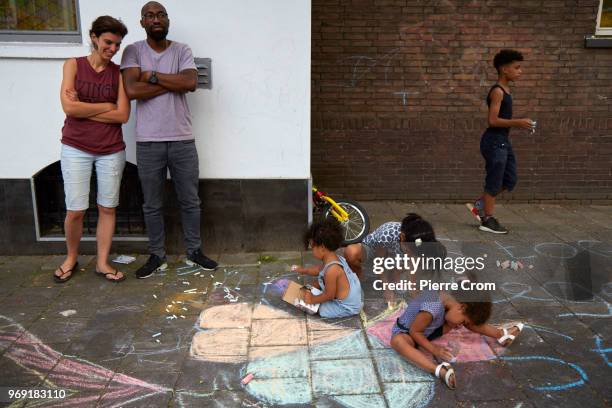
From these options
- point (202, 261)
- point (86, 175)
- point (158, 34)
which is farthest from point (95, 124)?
point (202, 261)

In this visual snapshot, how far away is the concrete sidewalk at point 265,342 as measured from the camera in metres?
3.02

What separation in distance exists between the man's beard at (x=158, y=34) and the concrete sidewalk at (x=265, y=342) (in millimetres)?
1923

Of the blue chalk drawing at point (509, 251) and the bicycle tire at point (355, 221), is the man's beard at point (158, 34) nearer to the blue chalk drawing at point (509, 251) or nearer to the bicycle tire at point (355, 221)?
the bicycle tire at point (355, 221)

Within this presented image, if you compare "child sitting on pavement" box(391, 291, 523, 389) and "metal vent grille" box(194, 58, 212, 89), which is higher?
"metal vent grille" box(194, 58, 212, 89)

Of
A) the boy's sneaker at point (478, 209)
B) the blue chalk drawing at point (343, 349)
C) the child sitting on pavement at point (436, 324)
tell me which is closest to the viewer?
the child sitting on pavement at point (436, 324)

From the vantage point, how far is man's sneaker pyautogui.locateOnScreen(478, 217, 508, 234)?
5.68 m

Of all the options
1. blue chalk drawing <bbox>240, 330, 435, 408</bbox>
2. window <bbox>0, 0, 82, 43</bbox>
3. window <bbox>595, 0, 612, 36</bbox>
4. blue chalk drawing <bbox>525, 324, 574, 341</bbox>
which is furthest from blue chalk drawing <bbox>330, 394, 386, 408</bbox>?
window <bbox>595, 0, 612, 36</bbox>

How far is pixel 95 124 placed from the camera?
4.37 meters

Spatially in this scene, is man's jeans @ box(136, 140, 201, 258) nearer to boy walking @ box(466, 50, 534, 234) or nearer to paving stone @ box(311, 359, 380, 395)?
paving stone @ box(311, 359, 380, 395)

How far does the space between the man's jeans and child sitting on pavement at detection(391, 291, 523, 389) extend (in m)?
2.10

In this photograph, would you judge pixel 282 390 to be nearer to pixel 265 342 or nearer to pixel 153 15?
pixel 265 342

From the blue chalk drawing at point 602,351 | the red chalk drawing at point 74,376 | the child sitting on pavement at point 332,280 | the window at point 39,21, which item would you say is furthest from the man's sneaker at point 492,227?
the window at point 39,21

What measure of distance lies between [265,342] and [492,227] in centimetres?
311

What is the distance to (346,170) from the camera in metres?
6.64
